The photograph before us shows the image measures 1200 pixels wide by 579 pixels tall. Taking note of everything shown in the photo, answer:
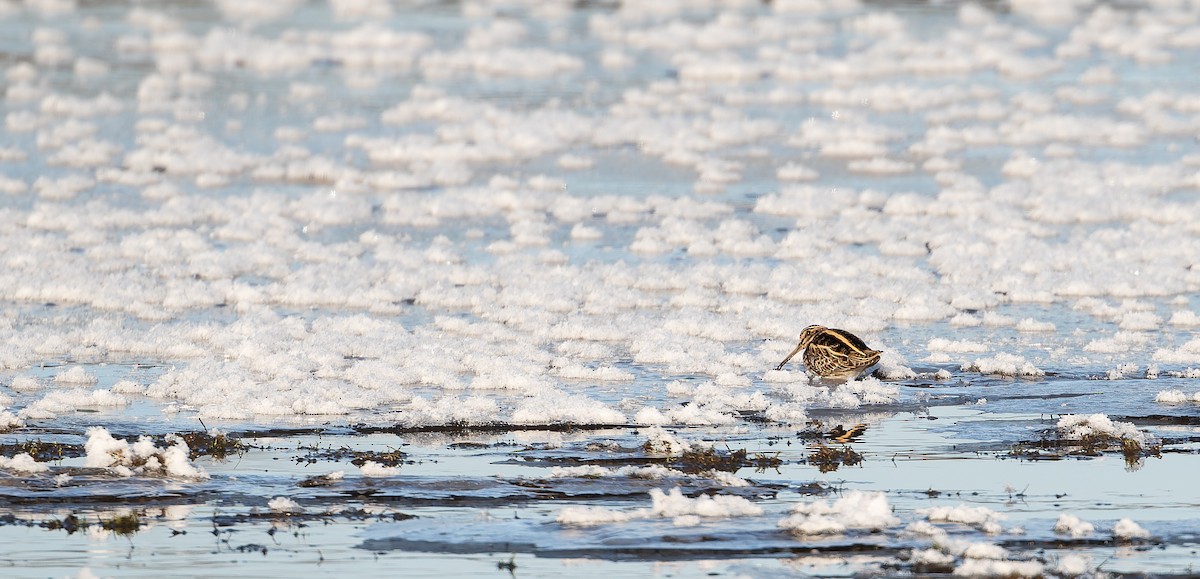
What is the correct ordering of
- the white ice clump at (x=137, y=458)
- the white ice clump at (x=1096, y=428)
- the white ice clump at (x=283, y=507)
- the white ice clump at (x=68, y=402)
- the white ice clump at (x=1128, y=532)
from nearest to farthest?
the white ice clump at (x=1128, y=532) < the white ice clump at (x=283, y=507) < the white ice clump at (x=137, y=458) < the white ice clump at (x=1096, y=428) < the white ice clump at (x=68, y=402)

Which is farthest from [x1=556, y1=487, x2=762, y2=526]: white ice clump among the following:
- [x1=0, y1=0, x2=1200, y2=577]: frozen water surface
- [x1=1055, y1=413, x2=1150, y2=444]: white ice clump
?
[x1=1055, y1=413, x2=1150, y2=444]: white ice clump

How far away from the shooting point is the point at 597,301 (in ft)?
40.9

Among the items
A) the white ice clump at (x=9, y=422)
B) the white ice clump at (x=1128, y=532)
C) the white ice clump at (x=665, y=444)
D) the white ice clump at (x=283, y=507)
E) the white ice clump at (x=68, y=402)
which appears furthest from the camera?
the white ice clump at (x=68, y=402)

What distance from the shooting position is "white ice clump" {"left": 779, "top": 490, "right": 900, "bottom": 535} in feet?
24.5

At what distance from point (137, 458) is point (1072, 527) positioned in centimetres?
416

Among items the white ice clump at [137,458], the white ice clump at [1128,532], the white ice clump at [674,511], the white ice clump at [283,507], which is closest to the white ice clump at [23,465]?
the white ice clump at [137,458]

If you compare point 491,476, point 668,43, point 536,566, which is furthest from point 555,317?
point 668,43

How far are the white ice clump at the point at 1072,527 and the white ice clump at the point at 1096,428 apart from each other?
1.57m

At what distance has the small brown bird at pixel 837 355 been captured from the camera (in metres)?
10.3

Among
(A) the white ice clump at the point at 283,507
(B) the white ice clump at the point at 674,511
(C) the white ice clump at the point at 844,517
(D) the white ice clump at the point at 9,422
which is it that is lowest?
(C) the white ice clump at the point at 844,517

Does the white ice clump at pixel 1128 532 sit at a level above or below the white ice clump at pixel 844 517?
below

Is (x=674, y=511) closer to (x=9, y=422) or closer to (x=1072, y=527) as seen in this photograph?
(x=1072, y=527)

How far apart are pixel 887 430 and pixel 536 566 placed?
2.79 m

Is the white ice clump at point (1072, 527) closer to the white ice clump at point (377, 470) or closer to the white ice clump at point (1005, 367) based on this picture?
the white ice clump at point (377, 470)
